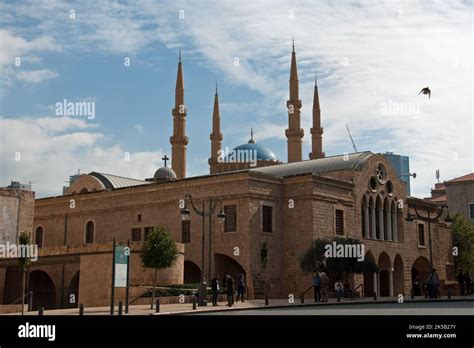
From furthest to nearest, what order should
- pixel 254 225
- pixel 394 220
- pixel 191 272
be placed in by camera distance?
pixel 394 220 → pixel 191 272 → pixel 254 225

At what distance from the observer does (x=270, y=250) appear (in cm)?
3797

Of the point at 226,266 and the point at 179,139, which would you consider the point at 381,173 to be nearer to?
the point at 226,266

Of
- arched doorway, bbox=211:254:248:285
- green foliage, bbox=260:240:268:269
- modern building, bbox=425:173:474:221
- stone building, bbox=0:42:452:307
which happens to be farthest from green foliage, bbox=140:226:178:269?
modern building, bbox=425:173:474:221

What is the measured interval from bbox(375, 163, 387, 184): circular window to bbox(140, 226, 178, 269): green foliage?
18.5m

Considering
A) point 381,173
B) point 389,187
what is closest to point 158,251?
point 381,173

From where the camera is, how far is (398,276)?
45.5m

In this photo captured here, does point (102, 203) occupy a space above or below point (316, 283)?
above

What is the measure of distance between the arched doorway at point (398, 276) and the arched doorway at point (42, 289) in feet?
73.4

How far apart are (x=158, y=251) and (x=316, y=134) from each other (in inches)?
1391
